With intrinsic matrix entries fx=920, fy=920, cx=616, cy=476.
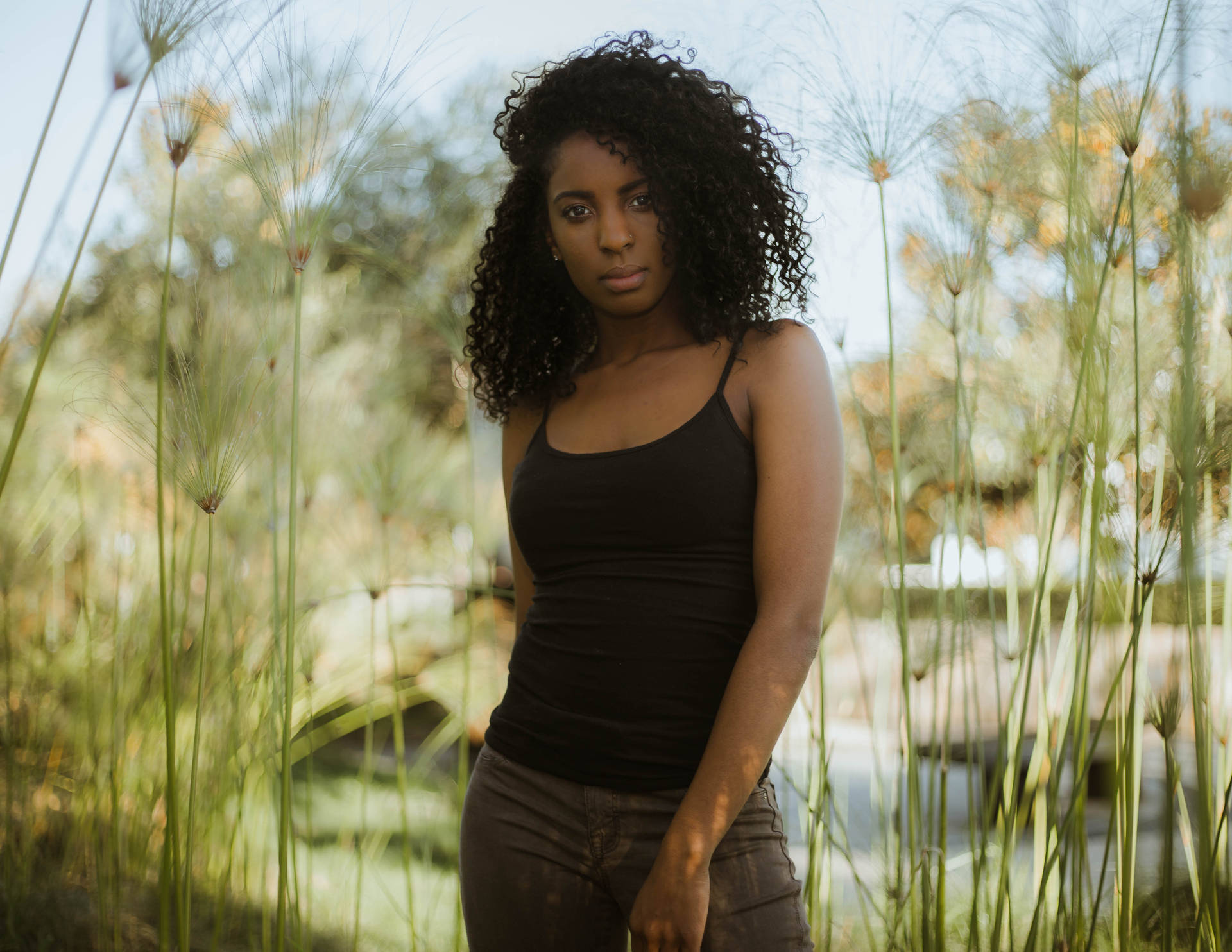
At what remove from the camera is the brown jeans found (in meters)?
0.79

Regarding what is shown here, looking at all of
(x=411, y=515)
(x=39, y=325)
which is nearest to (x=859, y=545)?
(x=411, y=515)

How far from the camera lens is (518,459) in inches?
44.4

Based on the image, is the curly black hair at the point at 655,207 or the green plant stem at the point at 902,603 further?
the green plant stem at the point at 902,603

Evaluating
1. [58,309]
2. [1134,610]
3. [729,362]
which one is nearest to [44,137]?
[58,309]

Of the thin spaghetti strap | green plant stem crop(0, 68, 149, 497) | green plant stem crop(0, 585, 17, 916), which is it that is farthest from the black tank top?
green plant stem crop(0, 585, 17, 916)

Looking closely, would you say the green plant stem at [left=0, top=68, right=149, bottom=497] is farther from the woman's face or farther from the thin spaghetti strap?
the thin spaghetti strap

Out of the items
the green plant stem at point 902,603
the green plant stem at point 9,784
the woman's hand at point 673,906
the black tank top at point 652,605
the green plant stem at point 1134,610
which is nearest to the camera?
the woman's hand at point 673,906

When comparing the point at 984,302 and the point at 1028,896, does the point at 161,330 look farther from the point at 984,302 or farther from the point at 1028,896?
the point at 1028,896

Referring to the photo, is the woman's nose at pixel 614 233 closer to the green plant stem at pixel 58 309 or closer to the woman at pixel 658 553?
the woman at pixel 658 553

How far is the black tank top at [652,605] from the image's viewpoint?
0.82 m

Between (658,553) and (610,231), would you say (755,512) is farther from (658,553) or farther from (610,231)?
(610,231)

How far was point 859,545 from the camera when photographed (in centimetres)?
166

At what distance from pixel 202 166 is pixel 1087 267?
1450 mm

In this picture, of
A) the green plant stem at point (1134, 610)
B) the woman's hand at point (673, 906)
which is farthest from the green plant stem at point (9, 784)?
the green plant stem at point (1134, 610)
